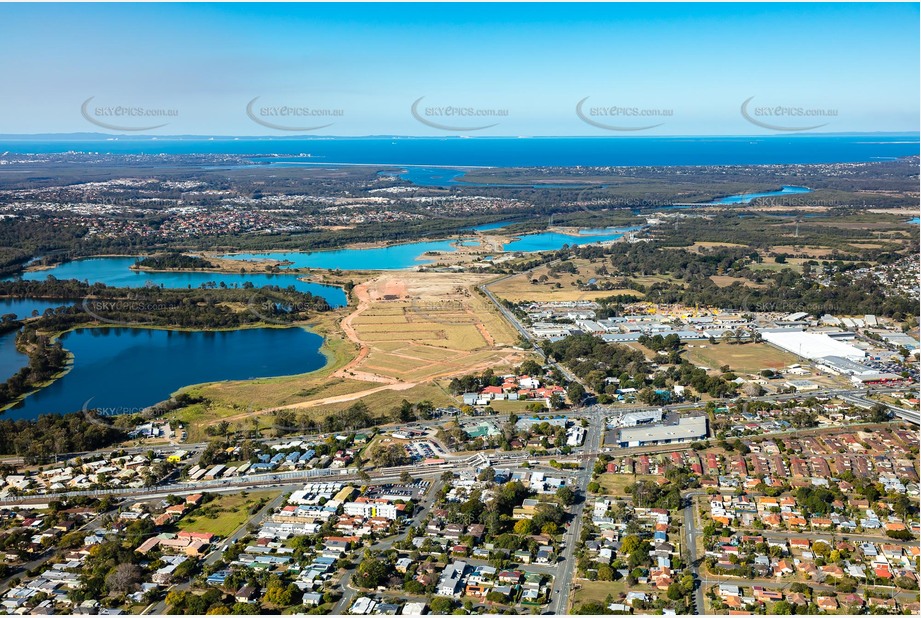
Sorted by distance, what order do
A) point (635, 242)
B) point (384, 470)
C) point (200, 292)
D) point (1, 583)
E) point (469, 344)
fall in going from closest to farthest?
point (1, 583) < point (384, 470) < point (469, 344) < point (200, 292) < point (635, 242)

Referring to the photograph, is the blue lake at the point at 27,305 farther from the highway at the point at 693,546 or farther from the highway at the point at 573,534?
the highway at the point at 693,546

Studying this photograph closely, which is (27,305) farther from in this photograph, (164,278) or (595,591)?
(595,591)

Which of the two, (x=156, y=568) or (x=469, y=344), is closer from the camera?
(x=156, y=568)

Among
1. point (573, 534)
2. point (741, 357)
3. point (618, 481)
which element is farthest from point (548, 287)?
point (573, 534)

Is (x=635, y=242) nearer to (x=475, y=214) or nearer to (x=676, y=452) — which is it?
(x=475, y=214)

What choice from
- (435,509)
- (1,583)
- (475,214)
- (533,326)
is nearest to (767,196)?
(475,214)

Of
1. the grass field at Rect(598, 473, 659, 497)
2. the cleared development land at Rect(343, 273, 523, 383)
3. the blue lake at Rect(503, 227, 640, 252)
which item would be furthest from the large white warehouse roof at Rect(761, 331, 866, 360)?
the blue lake at Rect(503, 227, 640, 252)
